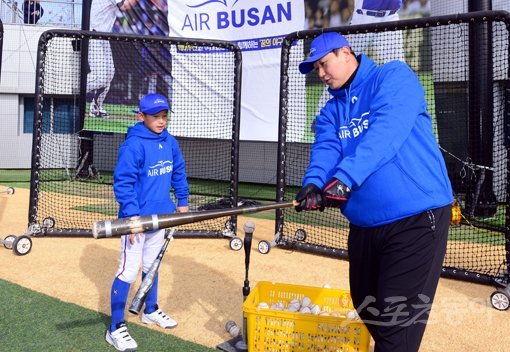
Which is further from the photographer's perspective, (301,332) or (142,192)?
(142,192)

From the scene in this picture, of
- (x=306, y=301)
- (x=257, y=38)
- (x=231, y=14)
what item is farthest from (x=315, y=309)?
(x=231, y=14)

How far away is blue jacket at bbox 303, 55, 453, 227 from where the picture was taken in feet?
7.20

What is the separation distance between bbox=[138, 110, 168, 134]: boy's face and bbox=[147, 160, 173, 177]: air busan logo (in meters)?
0.28

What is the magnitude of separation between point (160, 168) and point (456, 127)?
968 cm

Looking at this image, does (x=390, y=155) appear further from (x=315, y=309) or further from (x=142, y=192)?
(x=142, y=192)

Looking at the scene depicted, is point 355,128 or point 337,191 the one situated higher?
point 355,128

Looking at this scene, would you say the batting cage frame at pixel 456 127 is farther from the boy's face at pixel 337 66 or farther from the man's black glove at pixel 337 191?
the man's black glove at pixel 337 191

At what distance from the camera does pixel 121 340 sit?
11.5ft

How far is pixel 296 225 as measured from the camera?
8938 mm

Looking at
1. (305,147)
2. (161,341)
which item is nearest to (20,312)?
(161,341)

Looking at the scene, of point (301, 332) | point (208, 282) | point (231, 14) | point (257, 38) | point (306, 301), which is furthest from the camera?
point (231, 14)

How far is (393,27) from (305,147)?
7.47 meters

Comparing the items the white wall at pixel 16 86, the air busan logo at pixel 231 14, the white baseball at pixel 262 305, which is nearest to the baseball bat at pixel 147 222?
the white baseball at pixel 262 305

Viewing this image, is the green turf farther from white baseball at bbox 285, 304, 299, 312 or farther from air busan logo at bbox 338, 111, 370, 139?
air busan logo at bbox 338, 111, 370, 139
